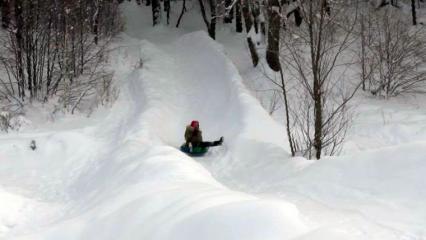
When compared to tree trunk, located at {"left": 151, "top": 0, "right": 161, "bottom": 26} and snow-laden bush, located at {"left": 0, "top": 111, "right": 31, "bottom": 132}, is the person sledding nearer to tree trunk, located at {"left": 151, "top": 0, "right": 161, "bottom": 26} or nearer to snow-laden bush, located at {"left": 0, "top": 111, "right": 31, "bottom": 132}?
snow-laden bush, located at {"left": 0, "top": 111, "right": 31, "bottom": 132}

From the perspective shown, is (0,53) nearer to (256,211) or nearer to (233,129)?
(233,129)

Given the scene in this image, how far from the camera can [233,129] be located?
13.7 metres

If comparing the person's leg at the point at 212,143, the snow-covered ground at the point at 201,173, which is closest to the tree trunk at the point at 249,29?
the snow-covered ground at the point at 201,173

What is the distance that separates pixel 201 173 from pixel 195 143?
3.76 m

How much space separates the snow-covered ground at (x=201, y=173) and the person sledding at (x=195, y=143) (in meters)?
0.19

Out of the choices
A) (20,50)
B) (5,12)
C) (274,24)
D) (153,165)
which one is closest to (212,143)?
(153,165)

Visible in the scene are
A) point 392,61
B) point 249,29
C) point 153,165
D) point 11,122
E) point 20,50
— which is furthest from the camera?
point 249,29

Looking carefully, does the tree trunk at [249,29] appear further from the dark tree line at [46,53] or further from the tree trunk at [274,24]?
the dark tree line at [46,53]

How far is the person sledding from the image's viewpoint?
12.4 meters

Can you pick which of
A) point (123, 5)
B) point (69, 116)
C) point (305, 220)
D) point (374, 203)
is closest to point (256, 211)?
point (305, 220)

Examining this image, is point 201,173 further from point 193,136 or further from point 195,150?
point 193,136

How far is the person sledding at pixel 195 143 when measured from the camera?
12.4 meters

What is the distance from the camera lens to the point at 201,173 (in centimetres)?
869

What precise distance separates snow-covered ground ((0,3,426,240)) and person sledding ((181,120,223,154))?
192 mm
